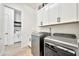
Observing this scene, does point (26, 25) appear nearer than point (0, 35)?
No

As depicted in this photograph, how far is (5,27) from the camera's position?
150 centimetres

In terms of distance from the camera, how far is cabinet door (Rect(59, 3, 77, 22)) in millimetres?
1102

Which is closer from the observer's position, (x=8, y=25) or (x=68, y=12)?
(x=68, y=12)

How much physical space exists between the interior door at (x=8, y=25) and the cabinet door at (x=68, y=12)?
957 millimetres

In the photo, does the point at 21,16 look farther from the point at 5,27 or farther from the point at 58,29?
the point at 58,29

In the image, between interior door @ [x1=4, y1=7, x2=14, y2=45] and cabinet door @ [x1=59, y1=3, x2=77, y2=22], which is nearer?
cabinet door @ [x1=59, y1=3, x2=77, y2=22]

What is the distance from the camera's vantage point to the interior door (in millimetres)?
1513

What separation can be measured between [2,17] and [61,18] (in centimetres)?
106

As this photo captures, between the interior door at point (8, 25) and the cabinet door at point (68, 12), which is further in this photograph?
the interior door at point (8, 25)

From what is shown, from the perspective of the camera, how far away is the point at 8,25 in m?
1.58

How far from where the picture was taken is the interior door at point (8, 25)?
151 centimetres

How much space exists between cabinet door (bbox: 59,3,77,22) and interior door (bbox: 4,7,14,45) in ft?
3.14

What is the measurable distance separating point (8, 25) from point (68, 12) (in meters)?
1.13

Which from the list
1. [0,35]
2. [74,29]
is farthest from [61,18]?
[0,35]
